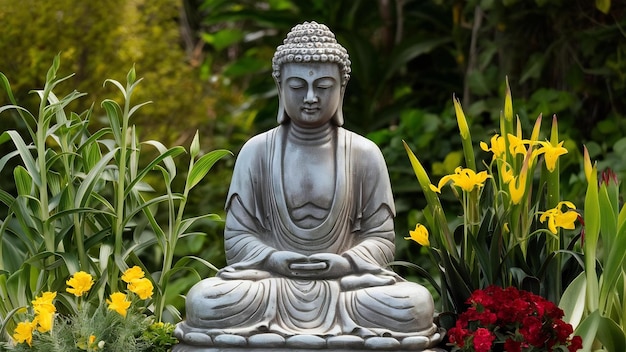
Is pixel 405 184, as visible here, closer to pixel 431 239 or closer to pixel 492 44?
pixel 492 44

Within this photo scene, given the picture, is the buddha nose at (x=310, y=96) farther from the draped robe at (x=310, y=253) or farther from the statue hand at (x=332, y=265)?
the statue hand at (x=332, y=265)

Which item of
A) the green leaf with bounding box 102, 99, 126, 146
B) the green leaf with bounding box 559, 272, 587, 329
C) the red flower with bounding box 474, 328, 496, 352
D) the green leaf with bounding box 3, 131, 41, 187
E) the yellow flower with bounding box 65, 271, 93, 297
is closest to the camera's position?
the red flower with bounding box 474, 328, 496, 352

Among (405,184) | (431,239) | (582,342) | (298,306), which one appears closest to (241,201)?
(298,306)

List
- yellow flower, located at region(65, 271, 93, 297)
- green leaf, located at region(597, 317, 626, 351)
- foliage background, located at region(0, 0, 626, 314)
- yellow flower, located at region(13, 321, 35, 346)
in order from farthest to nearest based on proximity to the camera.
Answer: foliage background, located at region(0, 0, 626, 314), green leaf, located at region(597, 317, 626, 351), yellow flower, located at region(65, 271, 93, 297), yellow flower, located at region(13, 321, 35, 346)

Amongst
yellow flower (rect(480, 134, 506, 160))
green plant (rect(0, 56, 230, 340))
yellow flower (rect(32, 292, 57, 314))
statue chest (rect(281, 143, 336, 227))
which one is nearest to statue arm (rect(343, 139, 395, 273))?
statue chest (rect(281, 143, 336, 227))

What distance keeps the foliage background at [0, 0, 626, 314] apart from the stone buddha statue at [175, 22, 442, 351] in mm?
2095

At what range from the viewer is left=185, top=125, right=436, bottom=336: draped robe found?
201 inches

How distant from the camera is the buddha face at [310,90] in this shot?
5.35 m

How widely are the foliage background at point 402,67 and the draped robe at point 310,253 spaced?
2.07m

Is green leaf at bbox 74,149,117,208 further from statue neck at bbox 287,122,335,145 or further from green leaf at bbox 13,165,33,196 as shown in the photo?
statue neck at bbox 287,122,335,145

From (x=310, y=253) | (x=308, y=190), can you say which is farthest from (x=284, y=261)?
(x=308, y=190)

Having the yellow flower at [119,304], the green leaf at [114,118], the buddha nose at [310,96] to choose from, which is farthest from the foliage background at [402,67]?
the yellow flower at [119,304]

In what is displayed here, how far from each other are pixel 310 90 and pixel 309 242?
680 mm

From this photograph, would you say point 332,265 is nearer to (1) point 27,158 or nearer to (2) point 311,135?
(2) point 311,135
